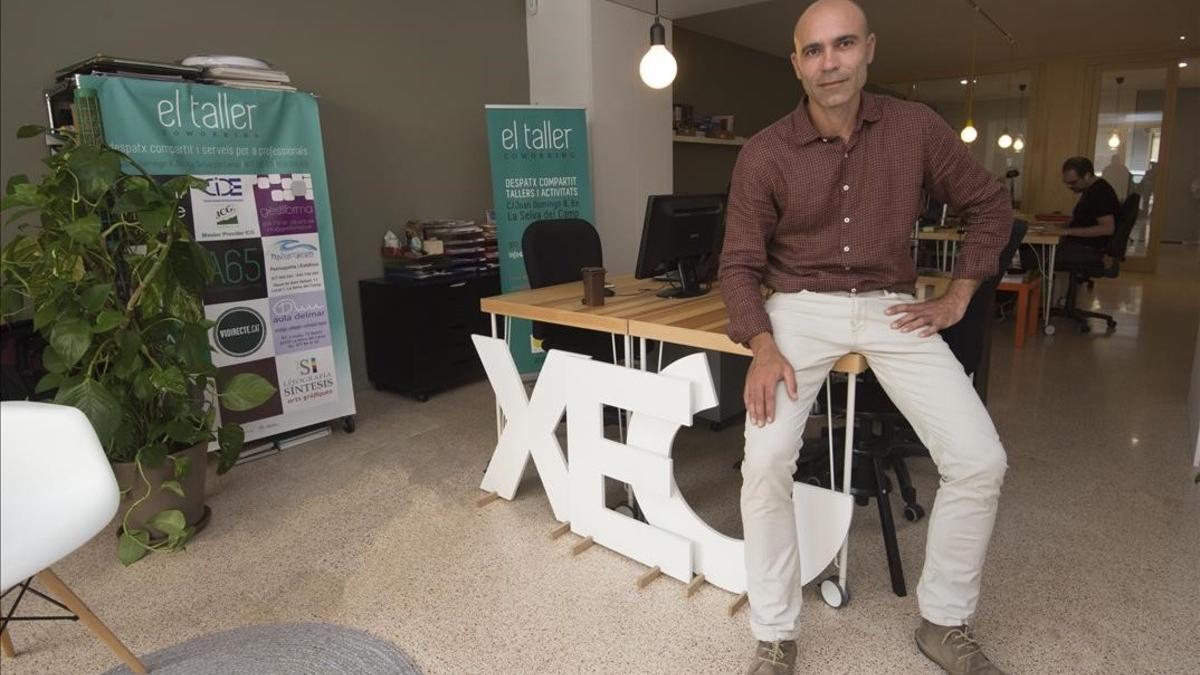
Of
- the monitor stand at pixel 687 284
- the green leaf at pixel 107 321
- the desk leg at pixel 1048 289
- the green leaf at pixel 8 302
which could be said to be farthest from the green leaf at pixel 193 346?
the desk leg at pixel 1048 289

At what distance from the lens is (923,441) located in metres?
1.74

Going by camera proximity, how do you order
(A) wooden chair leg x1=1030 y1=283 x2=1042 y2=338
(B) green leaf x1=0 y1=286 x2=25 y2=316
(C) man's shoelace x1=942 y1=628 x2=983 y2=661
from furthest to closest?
(A) wooden chair leg x1=1030 y1=283 x2=1042 y2=338 < (B) green leaf x1=0 y1=286 x2=25 y2=316 < (C) man's shoelace x1=942 y1=628 x2=983 y2=661

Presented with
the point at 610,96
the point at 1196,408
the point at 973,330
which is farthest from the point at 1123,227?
the point at 973,330

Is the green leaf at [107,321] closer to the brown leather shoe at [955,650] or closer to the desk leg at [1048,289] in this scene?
the brown leather shoe at [955,650]

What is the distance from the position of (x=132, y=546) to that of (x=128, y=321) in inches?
29.1

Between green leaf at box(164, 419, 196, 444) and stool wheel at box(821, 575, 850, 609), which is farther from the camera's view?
green leaf at box(164, 419, 196, 444)

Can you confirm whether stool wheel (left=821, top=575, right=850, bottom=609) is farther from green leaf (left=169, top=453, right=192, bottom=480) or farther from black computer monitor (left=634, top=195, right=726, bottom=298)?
green leaf (left=169, top=453, right=192, bottom=480)

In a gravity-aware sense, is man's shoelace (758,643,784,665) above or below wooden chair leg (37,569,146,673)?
below

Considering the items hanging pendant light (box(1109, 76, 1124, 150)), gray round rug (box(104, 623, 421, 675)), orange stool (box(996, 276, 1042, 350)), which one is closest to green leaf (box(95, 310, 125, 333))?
gray round rug (box(104, 623, 421, 675))

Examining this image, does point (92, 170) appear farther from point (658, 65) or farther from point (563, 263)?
point (658, 65)

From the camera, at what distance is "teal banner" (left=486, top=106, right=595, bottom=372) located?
4340 mm

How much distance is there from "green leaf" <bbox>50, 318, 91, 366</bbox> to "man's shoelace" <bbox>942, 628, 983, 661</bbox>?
8.31 ft

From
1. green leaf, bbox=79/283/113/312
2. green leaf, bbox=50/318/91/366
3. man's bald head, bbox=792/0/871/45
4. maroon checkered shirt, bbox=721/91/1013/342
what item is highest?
man's bald head, bbox=792/0/871/45

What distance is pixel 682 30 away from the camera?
680 cm
